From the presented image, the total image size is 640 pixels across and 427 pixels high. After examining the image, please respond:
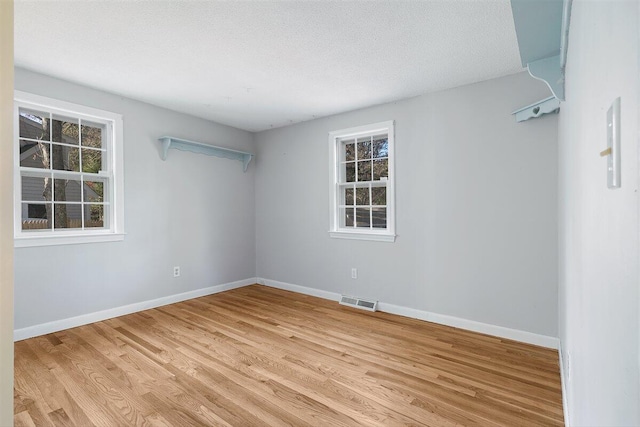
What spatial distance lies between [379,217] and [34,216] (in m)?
3.66

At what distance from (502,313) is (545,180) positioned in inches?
51.1

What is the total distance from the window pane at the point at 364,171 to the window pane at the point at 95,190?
3043 millimetres

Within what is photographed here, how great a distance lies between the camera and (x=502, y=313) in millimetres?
3053

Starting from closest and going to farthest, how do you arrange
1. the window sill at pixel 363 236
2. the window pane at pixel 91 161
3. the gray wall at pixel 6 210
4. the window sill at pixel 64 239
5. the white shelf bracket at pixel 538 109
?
1. the gray wall at pixel 6 210
2. the white shelf bracket at pixel 538 109
3. the window sill at pixel 64 239
4. the window pane at pixel 91 161
5. the window sill at pixel 363 236

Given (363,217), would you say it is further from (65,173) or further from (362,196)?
(65,173)

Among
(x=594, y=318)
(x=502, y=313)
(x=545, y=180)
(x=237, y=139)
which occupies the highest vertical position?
(x=237, y=139)

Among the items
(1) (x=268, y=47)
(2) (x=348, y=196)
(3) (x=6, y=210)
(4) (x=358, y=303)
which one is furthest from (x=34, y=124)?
(4) (x=358, y=303)

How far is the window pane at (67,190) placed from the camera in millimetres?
3279

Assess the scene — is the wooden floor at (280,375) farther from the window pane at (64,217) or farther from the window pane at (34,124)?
the window pane at (34,124)

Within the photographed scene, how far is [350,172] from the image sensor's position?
14.2ft

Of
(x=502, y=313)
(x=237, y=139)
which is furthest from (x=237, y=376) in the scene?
(x=237, y=139)

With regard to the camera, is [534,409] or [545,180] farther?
[545,180]

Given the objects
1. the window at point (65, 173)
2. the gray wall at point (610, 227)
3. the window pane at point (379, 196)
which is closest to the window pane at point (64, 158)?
the window at point (65, 173)

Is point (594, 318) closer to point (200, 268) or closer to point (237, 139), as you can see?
point (200, 268)
